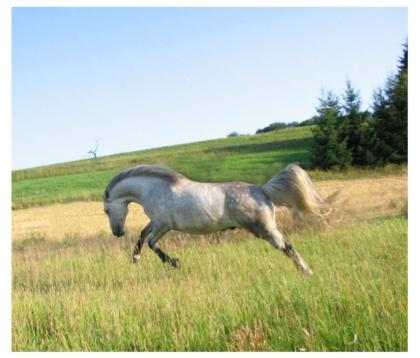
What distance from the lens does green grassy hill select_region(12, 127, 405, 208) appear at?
20.2 ft

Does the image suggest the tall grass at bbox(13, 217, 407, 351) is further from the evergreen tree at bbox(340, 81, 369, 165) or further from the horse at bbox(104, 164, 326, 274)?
the evergreen tree at bbox(340, 81, 369, 165)

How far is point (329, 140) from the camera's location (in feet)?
31.3

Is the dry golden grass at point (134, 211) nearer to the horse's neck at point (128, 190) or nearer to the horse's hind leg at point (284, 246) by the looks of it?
the horse's hind leg at point (284, 246)

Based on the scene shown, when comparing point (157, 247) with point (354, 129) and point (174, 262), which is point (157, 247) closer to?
point (174, 262)

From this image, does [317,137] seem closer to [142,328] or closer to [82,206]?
[142,328]

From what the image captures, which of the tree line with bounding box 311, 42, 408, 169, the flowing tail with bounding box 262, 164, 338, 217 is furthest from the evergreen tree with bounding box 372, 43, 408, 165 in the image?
the flowing tail with bounding box 262, 164, 338, 217

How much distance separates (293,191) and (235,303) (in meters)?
1.43

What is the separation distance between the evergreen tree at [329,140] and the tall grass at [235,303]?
3786mm

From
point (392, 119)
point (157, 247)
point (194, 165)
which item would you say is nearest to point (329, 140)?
point (392, 119)

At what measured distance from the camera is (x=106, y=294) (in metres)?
4.66

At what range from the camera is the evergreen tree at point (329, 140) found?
9.05 meters

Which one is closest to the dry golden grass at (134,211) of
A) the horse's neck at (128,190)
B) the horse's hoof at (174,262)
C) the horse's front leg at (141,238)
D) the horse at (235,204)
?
the horse at (235,204)

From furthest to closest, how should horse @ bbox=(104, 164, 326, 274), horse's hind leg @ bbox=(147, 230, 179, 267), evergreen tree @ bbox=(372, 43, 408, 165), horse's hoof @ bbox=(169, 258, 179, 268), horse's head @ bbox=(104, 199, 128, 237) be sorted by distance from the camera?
evergreen tree @ bbox=(372, 43, 408, 165) < horse's head @ bbox=(104, 199, 128, 237) < horse's hoof @ bbox=(169, 258, 179, 268) < horse's hind leg @ bbox=(147, 230, 179, 267) < horse @ bbox=(104, 164, 326, 274)

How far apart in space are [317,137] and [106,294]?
6.01 m
